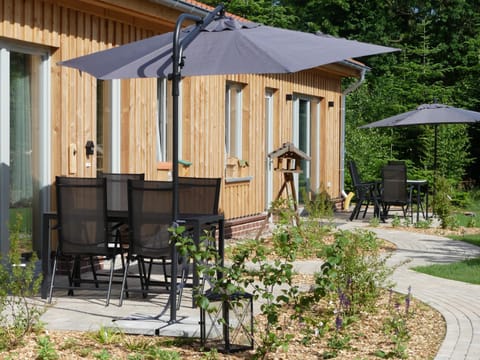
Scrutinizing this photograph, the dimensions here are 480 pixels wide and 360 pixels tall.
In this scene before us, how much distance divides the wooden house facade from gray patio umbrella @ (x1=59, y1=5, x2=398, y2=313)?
149 centimetres

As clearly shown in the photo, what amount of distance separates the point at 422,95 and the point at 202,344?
75.4 ft

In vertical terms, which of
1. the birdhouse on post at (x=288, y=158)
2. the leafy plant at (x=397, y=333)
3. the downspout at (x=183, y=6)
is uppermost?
the downspout at (x=183, y=6)

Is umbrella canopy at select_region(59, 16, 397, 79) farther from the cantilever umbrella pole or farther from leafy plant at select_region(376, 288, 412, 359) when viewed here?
leafy plant at select_region(376, 288, 412, 359)

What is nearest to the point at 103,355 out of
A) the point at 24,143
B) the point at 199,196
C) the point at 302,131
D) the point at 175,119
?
the point at 175,119

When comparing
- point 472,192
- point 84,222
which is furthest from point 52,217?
A: point 472,192

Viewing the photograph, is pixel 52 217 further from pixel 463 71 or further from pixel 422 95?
pixel 463 71

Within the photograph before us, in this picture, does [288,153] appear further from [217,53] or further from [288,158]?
[217,53]

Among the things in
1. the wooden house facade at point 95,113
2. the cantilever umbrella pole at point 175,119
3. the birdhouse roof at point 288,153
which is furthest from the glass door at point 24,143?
the birdhouse roof at point 288,153

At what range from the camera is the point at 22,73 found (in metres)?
8.73

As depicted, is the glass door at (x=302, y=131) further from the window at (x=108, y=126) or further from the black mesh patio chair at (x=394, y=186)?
the window at (x=108, y=126)

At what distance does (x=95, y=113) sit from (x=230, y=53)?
325cm

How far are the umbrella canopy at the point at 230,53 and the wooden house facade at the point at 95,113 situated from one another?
4.88 ft

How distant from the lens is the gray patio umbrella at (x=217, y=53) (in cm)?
639

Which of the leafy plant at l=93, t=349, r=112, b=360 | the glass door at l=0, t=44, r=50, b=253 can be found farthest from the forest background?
the leafy plant at l=93, t=349, r=112, b=360
